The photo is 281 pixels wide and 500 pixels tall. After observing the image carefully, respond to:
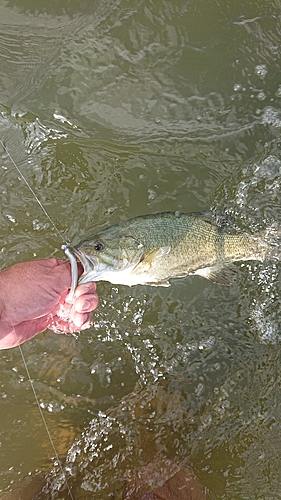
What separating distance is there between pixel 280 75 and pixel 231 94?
45cm

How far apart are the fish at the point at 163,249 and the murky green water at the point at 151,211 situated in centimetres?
76

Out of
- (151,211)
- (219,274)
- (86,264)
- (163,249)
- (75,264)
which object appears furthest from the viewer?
(151,211)

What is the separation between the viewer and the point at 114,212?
3.97 meters

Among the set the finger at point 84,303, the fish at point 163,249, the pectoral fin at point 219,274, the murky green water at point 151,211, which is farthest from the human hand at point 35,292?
the murky green water at point 151,211

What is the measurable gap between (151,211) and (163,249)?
1232 millimetres

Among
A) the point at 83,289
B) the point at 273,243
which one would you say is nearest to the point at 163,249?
the point at 83,289

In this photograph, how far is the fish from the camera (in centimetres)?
264

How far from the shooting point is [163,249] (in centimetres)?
279

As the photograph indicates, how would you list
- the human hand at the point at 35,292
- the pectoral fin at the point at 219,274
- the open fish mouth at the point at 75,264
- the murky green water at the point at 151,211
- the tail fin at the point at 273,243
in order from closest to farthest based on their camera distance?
the open fish mouth at the point at 75,264
the human hand at the point at 35,292
the pectoral fin at the point at 219,274
the tail fin at the point at 273,243
the murky green water at the point at 151,211

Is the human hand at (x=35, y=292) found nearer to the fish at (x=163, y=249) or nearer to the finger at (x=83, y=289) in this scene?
the finger at (x=83, y=289)

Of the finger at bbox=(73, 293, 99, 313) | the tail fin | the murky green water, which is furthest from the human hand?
the tail fin

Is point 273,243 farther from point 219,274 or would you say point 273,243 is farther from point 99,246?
point 99,246

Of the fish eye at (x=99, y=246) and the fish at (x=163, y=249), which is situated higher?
the fish eye at (x=99, y=246)

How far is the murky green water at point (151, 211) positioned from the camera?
3.86 metres
